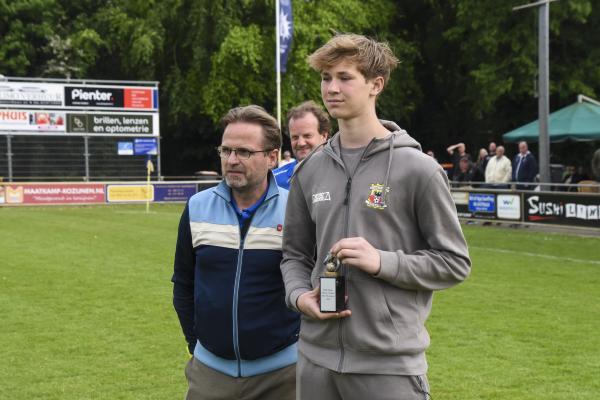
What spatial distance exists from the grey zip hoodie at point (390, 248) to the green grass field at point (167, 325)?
403 cm

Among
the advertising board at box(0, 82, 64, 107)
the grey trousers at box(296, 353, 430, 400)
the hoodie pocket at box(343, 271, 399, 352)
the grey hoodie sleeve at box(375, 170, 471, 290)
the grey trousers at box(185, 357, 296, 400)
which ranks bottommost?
the grey trousers at box(185, 357, 296, 400)

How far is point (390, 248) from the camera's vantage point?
10.4 ft

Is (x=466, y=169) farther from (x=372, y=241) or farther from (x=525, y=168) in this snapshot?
(x=372, y=241)

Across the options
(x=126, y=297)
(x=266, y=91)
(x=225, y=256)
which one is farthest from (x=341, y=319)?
(x=266, y=91)

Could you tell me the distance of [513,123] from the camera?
39.7m

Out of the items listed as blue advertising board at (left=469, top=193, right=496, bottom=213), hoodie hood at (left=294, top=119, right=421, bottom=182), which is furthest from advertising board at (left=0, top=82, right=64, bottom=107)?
hoodie hood at (left=294, top=119, right=421, bottom=182)

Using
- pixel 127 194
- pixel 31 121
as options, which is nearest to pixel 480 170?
pixel 127 194

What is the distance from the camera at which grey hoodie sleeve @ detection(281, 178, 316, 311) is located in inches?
136

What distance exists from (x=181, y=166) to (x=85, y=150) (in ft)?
33.4

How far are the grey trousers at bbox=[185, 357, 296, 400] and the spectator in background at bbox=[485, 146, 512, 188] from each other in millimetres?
20169

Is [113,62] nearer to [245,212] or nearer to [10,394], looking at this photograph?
[10,394]

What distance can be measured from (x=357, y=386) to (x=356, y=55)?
1130mm

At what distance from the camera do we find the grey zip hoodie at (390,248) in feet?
10.3

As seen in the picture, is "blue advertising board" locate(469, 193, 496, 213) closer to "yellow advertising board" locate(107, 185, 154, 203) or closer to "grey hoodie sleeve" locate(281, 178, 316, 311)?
"yellow advertising board" locate(107, 185, 154, 203)
